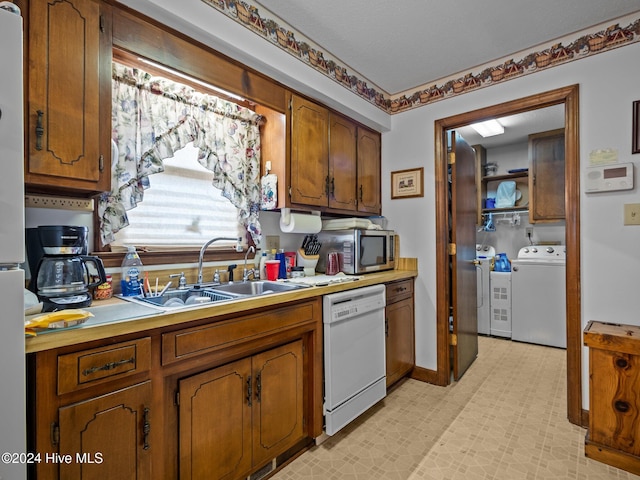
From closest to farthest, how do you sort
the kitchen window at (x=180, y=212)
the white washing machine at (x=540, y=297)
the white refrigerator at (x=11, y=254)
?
1. the white refrigerator at (x=11, y=254)
2. the kitchen window at (x=180, y=212)
3. the white washing machine at (x=540, y=297)

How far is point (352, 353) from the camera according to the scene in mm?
1991

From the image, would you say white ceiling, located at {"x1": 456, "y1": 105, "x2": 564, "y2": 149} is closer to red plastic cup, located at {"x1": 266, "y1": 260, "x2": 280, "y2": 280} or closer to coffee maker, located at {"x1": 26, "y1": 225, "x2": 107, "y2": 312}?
red plastic cup, located at {"x1": 266, "y1": 260, "x2": 280, "y2": 280}

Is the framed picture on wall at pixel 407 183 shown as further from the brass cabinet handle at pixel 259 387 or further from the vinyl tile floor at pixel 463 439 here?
the brass cabinet handle at pixel 259 387

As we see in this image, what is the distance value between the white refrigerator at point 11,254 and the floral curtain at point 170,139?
0.77 metres

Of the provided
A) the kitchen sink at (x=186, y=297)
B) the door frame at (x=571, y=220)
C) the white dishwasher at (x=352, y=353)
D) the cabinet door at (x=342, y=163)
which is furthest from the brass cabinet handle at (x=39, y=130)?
the door frame at (x=571, y=220)

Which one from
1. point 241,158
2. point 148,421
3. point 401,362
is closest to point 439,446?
point 401,362

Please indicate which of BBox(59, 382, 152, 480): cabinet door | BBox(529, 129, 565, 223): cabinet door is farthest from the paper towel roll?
BBox(529, 129, 565, 223): cabinet door

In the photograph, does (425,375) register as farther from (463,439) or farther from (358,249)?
(358,249)

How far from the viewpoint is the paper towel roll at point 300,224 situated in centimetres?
225

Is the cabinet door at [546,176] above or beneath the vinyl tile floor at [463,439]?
above

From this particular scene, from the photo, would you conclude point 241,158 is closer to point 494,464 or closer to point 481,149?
point 494,464

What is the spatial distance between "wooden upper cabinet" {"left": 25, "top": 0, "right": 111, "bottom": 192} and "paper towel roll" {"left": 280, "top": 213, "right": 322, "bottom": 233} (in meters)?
1.13

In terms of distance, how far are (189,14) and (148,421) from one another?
68.6 inches

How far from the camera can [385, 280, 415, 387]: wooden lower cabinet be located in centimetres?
245
